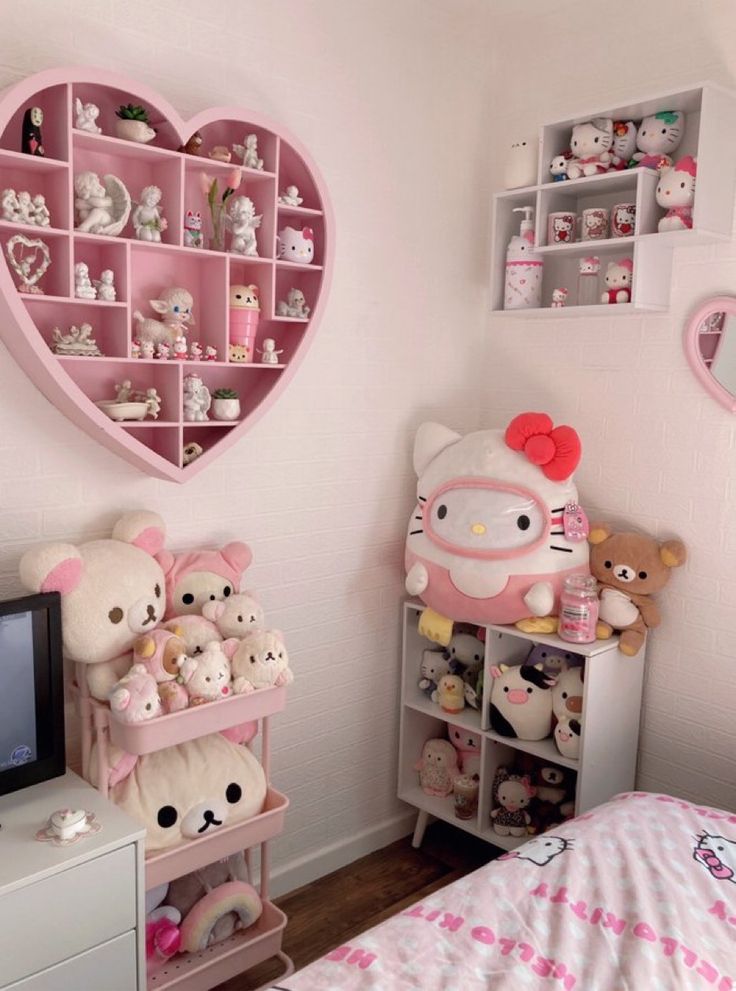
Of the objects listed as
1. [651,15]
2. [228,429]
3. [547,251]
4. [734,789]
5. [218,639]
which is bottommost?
[734,789]

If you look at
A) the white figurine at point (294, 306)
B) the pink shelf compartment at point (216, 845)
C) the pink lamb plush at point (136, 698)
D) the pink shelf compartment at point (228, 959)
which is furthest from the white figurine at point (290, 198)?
the pink shelf compartment at point (228, 959)

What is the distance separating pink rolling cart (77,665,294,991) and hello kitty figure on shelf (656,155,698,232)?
155 centimetres

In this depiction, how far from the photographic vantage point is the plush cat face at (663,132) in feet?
7.73

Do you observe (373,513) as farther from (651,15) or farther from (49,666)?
(651,15)

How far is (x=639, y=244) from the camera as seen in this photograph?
235 centimetres

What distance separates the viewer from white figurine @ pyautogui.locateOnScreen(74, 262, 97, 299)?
1892mm

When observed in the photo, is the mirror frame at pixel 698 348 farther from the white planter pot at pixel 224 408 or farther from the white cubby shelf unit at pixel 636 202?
the white planter pot at pixel 224 408

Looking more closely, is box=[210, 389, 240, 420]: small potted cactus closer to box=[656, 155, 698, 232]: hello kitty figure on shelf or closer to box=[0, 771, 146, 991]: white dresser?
box=[0, 771, 146, 991]: white dresser

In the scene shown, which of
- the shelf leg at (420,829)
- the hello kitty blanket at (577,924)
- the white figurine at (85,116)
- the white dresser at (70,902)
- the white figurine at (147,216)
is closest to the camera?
the hello kitty blanket at (577,924)

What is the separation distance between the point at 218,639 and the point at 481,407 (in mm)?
1366

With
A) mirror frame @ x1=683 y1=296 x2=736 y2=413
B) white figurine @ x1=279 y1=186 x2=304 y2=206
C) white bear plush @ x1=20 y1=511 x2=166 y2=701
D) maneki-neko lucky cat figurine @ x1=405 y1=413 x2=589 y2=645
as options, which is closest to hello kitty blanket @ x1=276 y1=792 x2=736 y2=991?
maneki-neko lucky cat figurine @ x1=405 y1=413 x2=589 y2=645

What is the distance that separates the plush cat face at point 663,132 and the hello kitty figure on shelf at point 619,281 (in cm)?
29

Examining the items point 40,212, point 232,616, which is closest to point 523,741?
point 232,616

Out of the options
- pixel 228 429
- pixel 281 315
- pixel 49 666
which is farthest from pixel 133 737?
pixel 281 315
